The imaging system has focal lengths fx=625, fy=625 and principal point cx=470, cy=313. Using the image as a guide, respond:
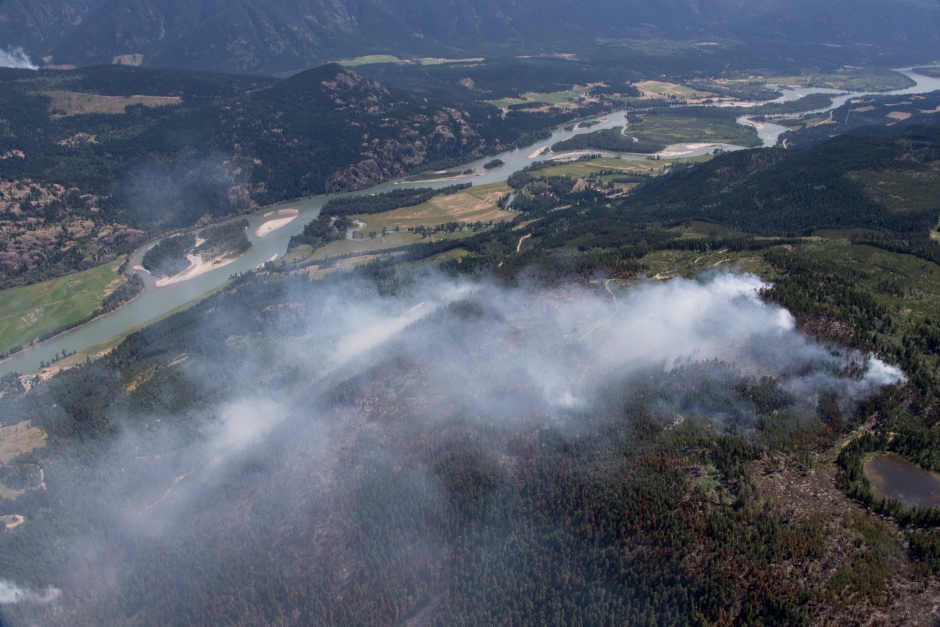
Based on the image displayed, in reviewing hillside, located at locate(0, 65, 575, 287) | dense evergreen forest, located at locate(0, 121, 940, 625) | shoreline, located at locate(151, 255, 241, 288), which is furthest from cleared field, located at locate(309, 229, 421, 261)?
hillside, located at locate(0, 65, 575, 287)

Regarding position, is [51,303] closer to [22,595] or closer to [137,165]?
[137,165]

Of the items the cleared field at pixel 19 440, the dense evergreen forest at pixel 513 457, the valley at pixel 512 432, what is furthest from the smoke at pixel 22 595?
the cleared field at pixel 19 440

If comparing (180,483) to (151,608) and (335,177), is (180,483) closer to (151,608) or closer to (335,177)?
(151,608)

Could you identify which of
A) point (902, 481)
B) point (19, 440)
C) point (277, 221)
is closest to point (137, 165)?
point (277, 221)

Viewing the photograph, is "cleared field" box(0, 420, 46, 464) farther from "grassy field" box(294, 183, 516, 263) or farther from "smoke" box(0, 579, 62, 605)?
"grassy field" box(294, 183, 516, 263)

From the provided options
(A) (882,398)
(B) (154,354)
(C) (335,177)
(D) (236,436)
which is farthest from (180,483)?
(C) (335,177)
